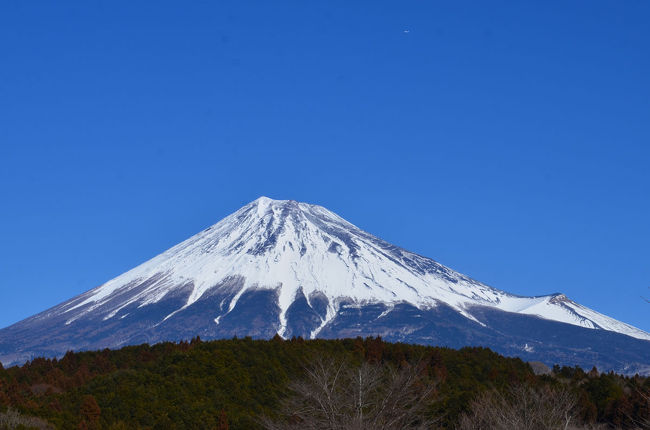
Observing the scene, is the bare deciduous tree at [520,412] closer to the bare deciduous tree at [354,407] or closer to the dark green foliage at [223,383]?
the dark green foliage at [223,383]

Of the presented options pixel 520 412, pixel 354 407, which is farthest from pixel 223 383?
pixel 520 412

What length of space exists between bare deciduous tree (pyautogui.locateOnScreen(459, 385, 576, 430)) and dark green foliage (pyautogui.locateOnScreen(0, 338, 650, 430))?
5.24 ft

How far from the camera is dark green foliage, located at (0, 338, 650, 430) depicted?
131ft

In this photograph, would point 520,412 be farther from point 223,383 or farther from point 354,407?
point 223,383

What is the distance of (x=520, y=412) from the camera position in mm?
39625

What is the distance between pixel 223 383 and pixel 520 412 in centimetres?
1488

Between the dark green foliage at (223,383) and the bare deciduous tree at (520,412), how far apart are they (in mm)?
1598

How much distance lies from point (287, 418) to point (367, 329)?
501 feet

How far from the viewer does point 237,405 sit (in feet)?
144

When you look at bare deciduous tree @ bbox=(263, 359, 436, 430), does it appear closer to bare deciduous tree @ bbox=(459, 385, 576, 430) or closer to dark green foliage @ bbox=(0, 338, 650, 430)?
bare deciduous tree @ bbox=(459, 385, 576, 430)

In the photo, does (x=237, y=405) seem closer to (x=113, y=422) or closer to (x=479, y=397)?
(x=113, y=422)

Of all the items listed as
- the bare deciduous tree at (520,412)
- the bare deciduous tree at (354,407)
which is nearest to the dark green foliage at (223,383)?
the bare deciduous tree at (520,412)

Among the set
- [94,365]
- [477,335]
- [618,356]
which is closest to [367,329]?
[477,335]

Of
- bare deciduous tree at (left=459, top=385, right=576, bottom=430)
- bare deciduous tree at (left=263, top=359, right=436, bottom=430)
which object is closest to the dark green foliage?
bare deciduous tree at (left=459, top=385, right=576, bottom=430)
